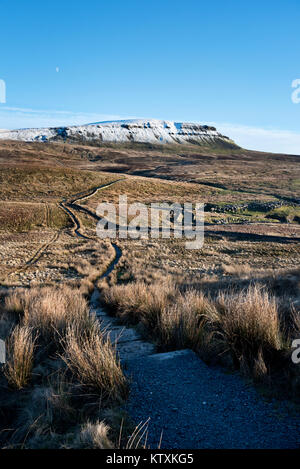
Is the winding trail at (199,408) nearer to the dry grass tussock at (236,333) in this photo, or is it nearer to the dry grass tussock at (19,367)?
the dry grass tussock at (236,333)

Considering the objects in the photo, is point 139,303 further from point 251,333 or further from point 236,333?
point 251,333

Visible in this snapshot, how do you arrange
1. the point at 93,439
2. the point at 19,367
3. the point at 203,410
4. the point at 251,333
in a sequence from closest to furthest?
1. the point at 93,439
2. the point at 203,410
3. the point at 19,367
4. the point at 251,333

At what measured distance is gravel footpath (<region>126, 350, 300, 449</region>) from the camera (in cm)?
281

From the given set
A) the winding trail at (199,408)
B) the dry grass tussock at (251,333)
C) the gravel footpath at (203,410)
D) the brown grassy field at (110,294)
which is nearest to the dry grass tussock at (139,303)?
the brown grassy field at (110,294)

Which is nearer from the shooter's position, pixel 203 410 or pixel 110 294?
pixel 203 410

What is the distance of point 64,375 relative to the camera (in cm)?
379

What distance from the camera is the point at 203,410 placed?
10.6 feet

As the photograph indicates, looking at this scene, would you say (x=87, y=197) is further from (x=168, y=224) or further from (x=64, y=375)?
(x=64, y=375)

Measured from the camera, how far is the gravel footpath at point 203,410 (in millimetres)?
2807

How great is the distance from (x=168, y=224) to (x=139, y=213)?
5.84m

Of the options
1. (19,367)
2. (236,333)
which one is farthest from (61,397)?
(236,333)

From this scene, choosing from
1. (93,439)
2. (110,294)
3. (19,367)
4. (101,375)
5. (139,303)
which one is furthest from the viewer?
(110,294)
